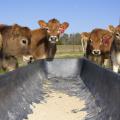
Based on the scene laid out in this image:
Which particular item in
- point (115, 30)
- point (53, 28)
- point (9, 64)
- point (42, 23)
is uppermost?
point (42, 23)

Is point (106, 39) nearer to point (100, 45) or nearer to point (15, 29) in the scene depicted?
point (100, 45)

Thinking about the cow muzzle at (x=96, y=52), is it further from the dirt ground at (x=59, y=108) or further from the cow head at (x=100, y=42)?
the dirt ground at (x=59, y=108)

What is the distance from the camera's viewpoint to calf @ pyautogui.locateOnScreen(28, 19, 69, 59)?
1747cm

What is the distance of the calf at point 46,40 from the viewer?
57.3 feet

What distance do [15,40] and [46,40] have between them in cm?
367

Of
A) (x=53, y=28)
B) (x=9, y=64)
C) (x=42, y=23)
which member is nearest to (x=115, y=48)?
→ (x=53, y=28)

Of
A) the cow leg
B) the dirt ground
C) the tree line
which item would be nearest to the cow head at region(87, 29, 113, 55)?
the cow leg

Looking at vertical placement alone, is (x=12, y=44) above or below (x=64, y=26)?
below

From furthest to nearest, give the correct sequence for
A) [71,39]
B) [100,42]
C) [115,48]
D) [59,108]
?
[71,39] < [100,42] < [115,48] < [59,108]

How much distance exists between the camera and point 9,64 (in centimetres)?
1361

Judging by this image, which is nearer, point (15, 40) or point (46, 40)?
point (15, 40)

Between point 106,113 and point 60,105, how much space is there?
204cm

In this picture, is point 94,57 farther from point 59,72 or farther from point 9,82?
point 9,82

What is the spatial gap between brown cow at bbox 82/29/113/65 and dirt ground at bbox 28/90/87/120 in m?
8.43
